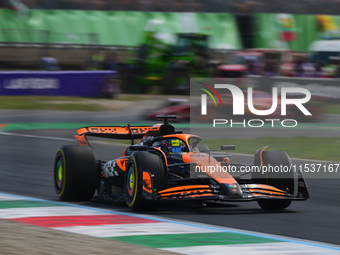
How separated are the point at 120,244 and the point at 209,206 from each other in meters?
2.76

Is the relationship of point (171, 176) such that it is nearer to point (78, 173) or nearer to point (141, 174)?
point (141, 174)

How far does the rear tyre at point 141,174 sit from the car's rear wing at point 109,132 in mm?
1643

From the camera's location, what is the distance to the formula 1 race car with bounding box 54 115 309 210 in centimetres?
738

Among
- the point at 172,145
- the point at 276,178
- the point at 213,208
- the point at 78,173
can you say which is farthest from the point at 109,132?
the point at 276,178

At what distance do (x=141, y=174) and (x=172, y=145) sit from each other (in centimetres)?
95

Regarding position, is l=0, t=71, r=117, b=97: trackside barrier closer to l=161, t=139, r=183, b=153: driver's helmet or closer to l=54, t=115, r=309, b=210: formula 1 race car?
l=54, t=115, r=309, b=210: formula 1 race car

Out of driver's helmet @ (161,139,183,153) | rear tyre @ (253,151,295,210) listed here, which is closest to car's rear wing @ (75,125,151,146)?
driver's helmet @ (161,139,183,153)

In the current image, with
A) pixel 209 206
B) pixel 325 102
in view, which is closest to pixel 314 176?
pixel 209 206

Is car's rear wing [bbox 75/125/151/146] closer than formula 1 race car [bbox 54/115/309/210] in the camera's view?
No

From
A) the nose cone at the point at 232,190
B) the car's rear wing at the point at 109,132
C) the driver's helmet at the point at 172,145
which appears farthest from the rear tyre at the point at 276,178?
the car's rear wing at the point at 109,132

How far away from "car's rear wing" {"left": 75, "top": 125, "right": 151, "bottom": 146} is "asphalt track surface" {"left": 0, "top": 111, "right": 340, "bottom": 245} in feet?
2.80

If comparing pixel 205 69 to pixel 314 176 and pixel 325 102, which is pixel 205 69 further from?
pixel 314 176

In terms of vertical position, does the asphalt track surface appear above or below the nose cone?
below

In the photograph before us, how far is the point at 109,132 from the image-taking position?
934 centimetres
